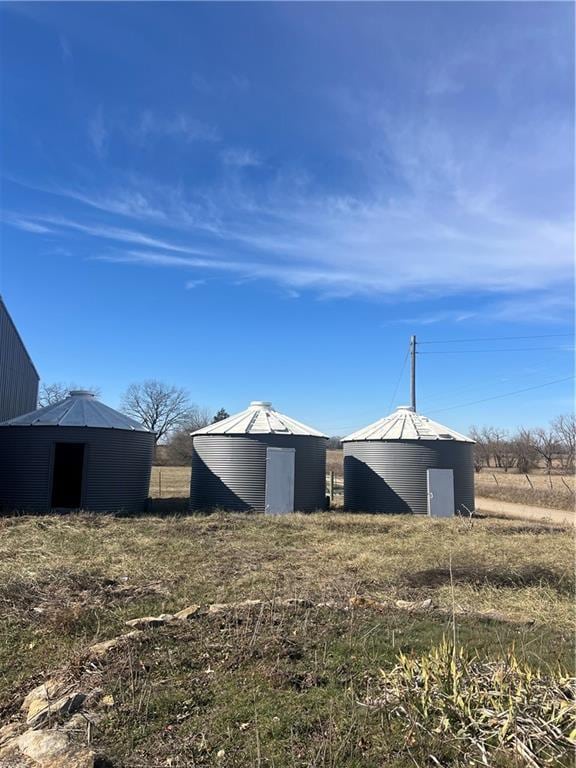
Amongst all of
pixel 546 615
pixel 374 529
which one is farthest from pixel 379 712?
pixel 374 529

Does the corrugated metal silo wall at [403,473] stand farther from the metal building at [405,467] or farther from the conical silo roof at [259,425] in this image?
the conical silo roof at [259,425]

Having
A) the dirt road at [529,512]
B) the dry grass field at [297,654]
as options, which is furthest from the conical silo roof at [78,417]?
the dirt road at [529,512]

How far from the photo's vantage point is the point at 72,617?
20.7 feet

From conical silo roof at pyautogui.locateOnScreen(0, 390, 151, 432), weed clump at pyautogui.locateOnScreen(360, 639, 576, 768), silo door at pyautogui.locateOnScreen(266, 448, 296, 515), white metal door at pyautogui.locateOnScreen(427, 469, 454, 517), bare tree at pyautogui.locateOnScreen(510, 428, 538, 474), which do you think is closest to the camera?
weed clump at pyautogui.locateOnScreen(360, 639, 576, 768)

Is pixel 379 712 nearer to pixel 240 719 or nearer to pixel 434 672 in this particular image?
pixel 434 672

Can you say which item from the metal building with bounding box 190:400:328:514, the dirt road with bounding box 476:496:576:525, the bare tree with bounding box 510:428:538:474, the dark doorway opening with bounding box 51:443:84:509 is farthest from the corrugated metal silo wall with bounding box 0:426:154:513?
the bare tree with bounding box 510:428:538:474

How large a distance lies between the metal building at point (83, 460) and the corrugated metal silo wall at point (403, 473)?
26.1 feet

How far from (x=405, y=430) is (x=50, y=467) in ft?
40.0

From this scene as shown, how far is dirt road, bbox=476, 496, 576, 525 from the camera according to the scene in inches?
811

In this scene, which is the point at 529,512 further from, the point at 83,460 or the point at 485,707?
the point at 485,707

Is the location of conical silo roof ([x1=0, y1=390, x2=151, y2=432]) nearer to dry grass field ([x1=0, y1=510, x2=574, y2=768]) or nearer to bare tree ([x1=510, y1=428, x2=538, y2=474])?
dry grass field ([x1=0, y1=510, x2=574, y2=768])

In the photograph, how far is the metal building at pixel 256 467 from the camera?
60.8 feet

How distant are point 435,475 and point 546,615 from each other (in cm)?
1287

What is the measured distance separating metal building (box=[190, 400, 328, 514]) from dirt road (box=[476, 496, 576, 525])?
25.7ft
